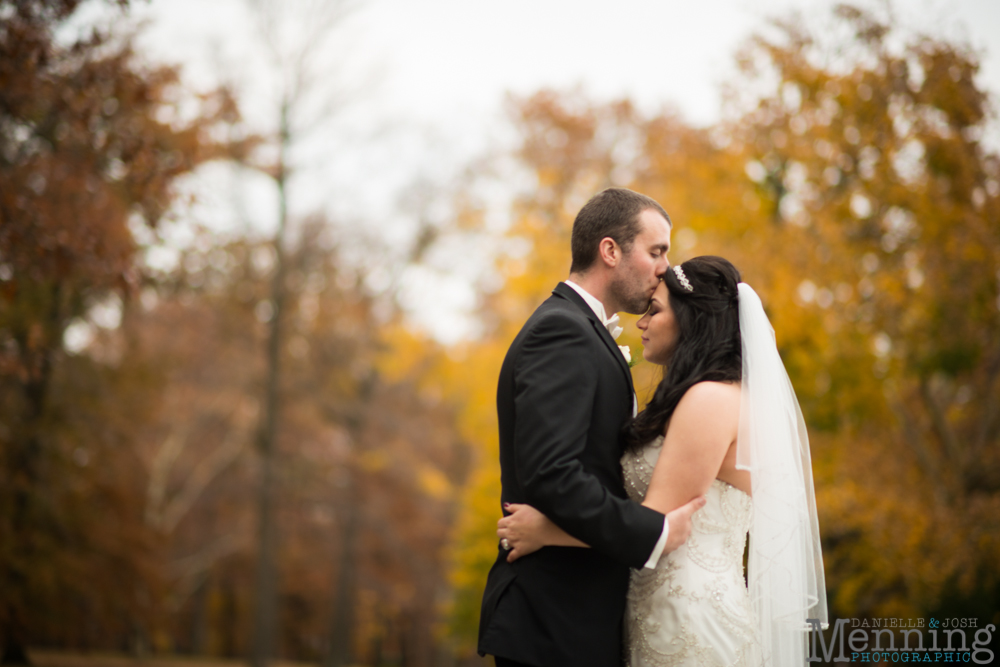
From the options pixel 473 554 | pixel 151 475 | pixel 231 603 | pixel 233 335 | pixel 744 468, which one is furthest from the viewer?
pixel 231 603

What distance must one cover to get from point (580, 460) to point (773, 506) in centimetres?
96

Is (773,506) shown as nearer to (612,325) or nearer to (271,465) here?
(612,325)

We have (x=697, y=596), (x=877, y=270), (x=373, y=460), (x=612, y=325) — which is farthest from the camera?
(x=373, y=460)

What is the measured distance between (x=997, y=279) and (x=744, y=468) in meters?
8.09

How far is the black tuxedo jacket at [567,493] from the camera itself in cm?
258

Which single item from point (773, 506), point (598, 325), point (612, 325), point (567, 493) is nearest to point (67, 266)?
point (612, 325)

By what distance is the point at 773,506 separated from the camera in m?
3.18

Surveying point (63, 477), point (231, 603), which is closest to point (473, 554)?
point (63, 477)

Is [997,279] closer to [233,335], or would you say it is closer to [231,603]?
[233,335]

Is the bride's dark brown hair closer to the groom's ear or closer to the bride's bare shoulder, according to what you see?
the bride's bare shoulder

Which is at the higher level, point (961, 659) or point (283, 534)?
point (961, 659)

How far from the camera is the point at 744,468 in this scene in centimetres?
306

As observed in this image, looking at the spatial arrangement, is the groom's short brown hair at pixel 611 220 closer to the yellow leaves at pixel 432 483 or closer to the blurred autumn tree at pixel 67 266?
the blurred autumn tree at pixel 67 266

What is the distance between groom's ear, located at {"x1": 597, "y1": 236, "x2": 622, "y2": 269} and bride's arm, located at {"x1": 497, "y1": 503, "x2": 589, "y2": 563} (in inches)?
40.3
